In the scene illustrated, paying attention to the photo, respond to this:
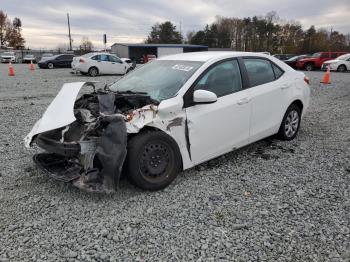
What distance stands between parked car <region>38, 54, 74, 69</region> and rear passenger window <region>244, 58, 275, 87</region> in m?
25.0

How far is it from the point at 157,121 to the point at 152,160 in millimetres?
442

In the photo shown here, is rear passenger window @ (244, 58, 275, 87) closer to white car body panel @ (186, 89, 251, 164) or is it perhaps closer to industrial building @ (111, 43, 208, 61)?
white car body panel @ (186, 89, 251, 164)

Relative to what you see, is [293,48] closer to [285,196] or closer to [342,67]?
[342,67]

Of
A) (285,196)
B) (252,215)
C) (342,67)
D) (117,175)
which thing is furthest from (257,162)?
(342,67)

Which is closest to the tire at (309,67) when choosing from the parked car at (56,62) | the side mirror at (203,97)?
the parked car at (56,62)

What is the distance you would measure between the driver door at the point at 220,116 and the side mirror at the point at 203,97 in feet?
0.26

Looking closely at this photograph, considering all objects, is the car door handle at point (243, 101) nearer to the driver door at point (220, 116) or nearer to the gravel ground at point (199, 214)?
the driver door at point (220, 116)

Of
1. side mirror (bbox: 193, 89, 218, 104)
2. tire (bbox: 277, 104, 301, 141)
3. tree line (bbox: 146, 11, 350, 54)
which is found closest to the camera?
side mirror (bbox: 193, 89, 218, 104)

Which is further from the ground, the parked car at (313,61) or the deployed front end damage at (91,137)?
the parked car at (313,61)

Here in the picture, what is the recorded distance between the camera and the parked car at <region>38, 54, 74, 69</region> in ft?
87.6

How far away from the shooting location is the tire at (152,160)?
3.47 metres

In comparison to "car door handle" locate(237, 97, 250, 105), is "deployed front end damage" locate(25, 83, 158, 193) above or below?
below

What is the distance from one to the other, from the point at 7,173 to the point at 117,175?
1.84 meters

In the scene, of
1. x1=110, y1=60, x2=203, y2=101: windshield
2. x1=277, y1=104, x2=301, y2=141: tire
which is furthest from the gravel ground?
x1=110, y1=60, x2=203, y2=101: windshield
